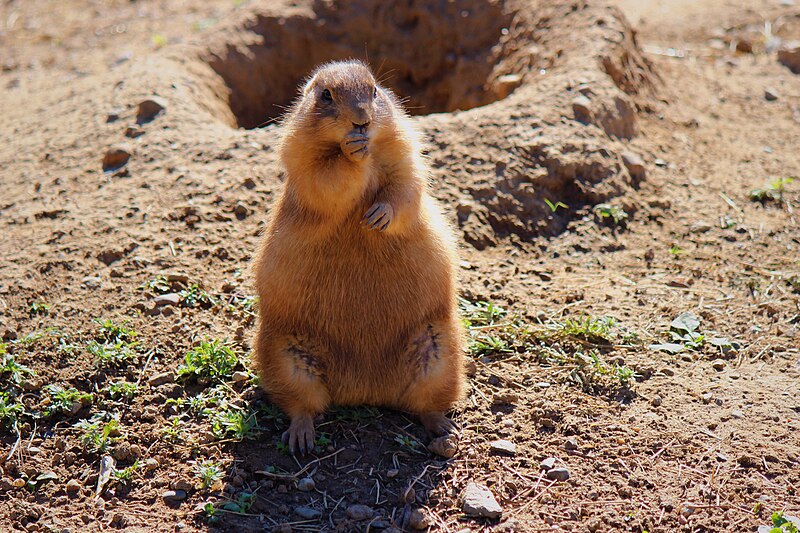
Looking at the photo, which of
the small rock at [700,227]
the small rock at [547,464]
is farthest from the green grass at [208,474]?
the small rock at [700,227]

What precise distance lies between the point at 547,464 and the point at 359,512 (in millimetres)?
937

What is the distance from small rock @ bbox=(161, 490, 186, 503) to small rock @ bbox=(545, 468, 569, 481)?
1683mm

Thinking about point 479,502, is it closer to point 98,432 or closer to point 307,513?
point 307,513

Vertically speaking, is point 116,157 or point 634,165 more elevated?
point 116,157

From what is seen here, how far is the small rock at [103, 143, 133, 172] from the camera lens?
602 centimetres

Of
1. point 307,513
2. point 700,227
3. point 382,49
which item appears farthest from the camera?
point 382,49

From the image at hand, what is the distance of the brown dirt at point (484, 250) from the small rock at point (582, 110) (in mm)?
15

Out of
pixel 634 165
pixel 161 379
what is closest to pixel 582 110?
pixel 634 165

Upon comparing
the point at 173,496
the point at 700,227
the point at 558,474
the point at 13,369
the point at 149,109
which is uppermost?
the point at 149,109

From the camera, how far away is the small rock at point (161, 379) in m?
4.36

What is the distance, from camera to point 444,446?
3.93 meters

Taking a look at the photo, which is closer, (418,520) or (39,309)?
(418,520)

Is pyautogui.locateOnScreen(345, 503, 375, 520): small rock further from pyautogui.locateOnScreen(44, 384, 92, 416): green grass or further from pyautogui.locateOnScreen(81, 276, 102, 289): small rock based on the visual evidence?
pyautogui.locateOnScreen(81, 276, 102, 289): small rock

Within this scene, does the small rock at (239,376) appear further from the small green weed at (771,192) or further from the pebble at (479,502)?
the small green weed at (771,192)
